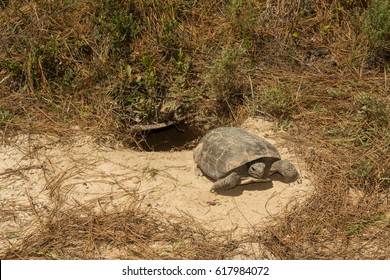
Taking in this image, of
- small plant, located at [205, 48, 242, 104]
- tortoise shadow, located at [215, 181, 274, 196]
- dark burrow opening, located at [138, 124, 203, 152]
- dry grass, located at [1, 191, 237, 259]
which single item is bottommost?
dark burrow opening, located at [138, 124, 203, 152]

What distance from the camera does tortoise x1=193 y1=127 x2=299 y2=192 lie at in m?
4.91

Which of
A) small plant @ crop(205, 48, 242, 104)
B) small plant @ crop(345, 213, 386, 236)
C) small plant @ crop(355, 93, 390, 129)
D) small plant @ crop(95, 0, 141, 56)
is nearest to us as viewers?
small plant @ crop(345, 213, 386, 236)

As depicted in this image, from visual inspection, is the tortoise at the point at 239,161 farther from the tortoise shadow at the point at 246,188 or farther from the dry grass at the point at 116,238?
the dry grass at the point at 116,238

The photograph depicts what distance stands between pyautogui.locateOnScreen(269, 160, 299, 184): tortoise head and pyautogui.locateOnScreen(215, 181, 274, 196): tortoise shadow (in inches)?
4.6

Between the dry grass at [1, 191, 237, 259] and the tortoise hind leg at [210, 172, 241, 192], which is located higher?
the tortoise hind leg at [210, 172, 241, 192]

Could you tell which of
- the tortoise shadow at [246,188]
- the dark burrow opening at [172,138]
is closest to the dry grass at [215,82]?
the dark burrow opening at [172,138]

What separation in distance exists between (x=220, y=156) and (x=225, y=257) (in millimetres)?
1126

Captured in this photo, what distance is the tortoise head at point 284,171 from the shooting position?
16.3ft

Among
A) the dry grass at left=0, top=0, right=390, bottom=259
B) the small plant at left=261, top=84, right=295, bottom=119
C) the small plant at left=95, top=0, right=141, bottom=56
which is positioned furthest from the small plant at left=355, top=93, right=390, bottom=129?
the small plant at left=95, top=0, right=141, bottom=56

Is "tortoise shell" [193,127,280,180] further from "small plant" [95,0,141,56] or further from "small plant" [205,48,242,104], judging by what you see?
"small plant" [95,0,141,56]

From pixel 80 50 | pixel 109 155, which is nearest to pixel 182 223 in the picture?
pixel 109 155

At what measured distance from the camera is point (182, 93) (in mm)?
6227

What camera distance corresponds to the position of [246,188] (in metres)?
5.04

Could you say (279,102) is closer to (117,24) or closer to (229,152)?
(229,152)
